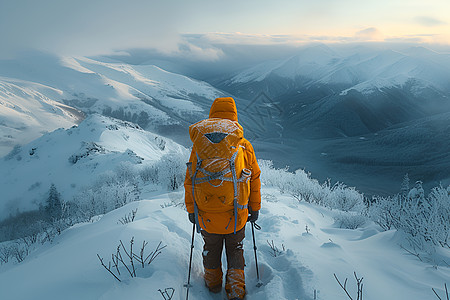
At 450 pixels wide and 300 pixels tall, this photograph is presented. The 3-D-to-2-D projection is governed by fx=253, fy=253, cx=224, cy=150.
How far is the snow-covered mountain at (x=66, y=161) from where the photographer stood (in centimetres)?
4381

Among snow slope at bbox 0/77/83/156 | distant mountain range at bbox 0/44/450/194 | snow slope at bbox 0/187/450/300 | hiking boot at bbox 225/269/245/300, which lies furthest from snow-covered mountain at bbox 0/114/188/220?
hiking boot at bbox 225/269/245/300

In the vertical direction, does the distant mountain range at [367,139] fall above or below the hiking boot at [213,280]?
below

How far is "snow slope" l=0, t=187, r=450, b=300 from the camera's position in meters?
2.93

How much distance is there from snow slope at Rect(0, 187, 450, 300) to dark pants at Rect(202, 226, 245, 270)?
15.1 inches

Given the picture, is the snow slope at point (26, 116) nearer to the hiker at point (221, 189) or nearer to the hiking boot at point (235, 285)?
the hiker at point (221, 189)

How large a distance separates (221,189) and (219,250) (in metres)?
0.96

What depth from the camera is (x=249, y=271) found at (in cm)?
381

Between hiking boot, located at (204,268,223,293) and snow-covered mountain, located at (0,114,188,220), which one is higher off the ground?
hiking boot, located at (204,268,223,293)

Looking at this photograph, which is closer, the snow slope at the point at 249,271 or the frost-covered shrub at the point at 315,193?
the snow slope at the point at 249,271

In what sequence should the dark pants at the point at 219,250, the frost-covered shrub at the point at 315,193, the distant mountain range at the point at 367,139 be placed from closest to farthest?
1. the dark pants at the point at 219,250
2. the frost-covered shrub at the point at 315,193
3. the distant mountain range at the point at 367,139

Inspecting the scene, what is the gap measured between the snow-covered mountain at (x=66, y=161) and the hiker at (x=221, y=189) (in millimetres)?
36117

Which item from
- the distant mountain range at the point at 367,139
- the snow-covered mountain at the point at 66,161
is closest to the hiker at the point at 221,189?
the distant mountain range at the point at 367,139

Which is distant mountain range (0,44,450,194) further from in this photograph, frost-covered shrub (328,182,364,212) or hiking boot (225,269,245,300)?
hiking boot (225,269,245,300)

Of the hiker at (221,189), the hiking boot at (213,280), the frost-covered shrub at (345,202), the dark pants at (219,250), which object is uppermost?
the hiker at (221,189)
